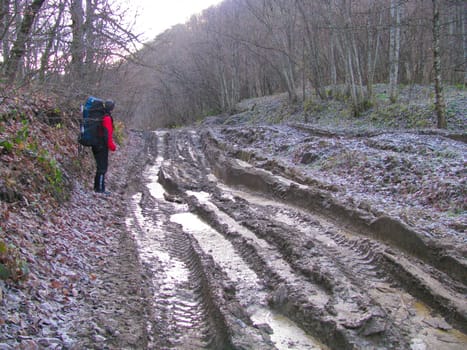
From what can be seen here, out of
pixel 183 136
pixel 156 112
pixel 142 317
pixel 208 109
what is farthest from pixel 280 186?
pixel 156 112

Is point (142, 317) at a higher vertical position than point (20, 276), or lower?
lower

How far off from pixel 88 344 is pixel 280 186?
7959 millimetres

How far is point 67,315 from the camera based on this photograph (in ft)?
14.6

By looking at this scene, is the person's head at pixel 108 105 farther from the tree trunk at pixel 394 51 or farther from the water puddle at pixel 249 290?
the tree trunk at pixel 394 51

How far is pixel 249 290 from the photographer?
18.8ft

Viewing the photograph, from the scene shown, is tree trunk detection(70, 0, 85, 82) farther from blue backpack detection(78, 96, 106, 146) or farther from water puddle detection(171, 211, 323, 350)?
water puddle detection(171, 211, 323, 350)

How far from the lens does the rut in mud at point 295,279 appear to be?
454 centimetres

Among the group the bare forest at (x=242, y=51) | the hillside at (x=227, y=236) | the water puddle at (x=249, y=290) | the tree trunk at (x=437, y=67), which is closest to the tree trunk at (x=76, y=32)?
the bare forest at (x=242, y=51)

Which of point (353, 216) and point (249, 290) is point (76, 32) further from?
point (353, 216)

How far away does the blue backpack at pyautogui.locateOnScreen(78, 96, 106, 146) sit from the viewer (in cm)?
999

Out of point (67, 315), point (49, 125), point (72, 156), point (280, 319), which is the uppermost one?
point (49, 125)

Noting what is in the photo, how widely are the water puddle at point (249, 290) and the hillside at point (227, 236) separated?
0.08m

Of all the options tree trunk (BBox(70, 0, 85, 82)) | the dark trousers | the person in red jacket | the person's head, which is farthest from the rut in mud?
tree trunk (BBox(70, 0, 85, 82))

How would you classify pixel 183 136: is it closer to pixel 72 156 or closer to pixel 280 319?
pixel 72 156
